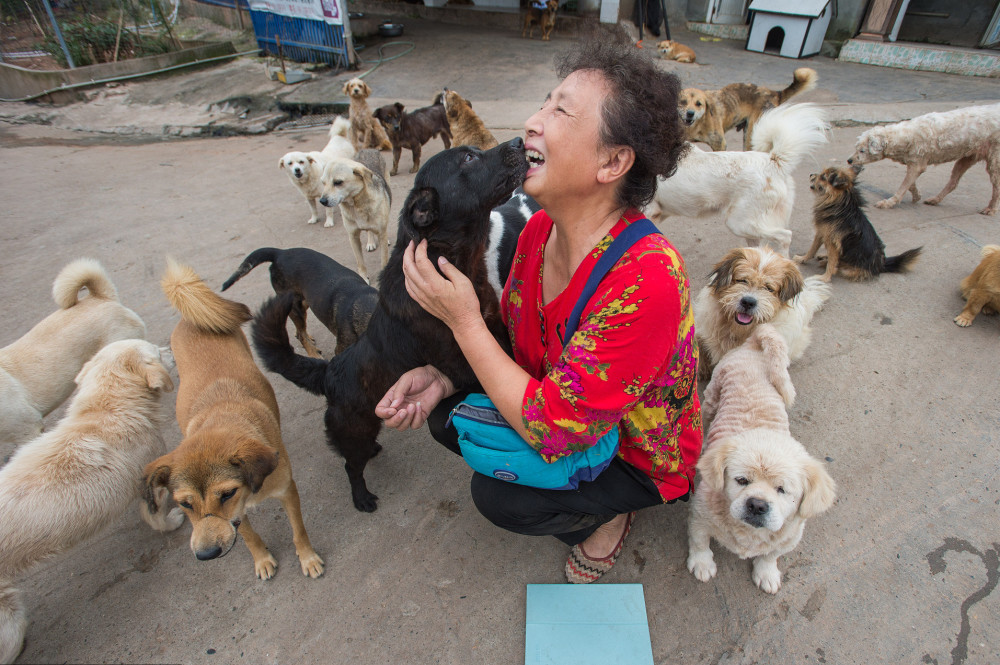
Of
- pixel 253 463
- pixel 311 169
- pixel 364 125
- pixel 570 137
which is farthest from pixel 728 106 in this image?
pixel 253 463

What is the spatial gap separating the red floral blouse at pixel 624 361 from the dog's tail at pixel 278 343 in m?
1.34

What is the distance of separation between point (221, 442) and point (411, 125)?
219 inches

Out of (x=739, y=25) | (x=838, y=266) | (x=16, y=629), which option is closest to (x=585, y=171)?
(x=16, y=629)

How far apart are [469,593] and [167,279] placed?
2.29m

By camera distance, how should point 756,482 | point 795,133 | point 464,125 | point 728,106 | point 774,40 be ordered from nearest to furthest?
point 756,482, point 795,133, point 464,125, point 728,106, point 774,40

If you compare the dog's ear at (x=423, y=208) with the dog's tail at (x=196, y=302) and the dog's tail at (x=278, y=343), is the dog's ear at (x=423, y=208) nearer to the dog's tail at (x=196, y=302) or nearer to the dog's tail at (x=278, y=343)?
the dog's tail at (x=278, y=343)

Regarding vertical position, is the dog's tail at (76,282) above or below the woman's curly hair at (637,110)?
below

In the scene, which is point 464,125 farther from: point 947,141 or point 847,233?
point 947,141

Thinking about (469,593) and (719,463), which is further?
(469,593)

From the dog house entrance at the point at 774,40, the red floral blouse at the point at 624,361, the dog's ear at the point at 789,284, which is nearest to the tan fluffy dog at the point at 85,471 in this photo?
the red floral blouse at the point at 624,361

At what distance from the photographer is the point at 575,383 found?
136 centimetres

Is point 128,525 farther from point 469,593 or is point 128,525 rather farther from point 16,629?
point 469,593

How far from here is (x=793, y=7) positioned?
1049 centimetres

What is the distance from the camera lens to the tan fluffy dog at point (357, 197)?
400 centimetres
